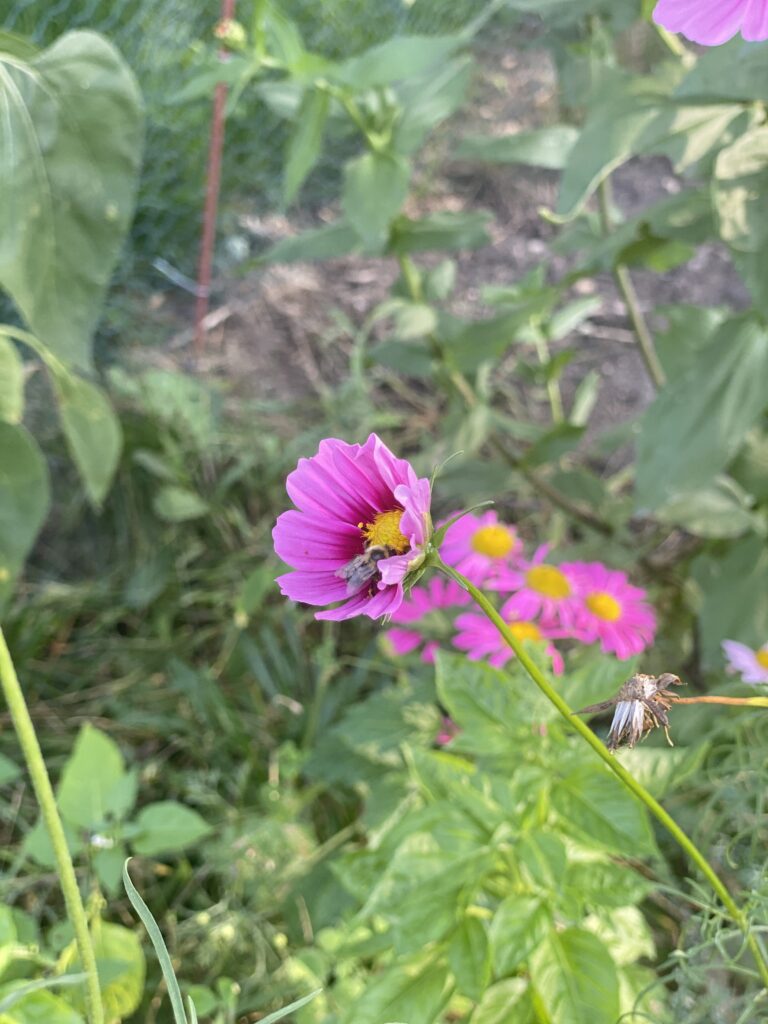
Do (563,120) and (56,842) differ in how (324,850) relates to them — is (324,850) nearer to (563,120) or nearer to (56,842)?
(56,842)

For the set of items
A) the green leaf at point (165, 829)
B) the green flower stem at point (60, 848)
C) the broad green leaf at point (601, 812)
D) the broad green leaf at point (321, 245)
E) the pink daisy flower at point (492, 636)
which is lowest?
the green leaf at point (165, 829)

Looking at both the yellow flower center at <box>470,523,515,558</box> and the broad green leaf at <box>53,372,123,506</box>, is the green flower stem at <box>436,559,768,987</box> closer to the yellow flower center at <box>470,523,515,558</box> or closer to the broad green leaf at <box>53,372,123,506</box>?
the yellow flower center at <box>470,523,515,558</box>

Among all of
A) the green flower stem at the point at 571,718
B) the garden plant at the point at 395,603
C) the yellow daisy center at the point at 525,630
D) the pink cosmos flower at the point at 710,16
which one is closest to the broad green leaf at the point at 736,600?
the garden plant at the point at 395,603

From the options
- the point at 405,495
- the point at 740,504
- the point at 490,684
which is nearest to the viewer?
the point at 405,495

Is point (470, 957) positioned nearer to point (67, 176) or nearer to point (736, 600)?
point (736, 600)

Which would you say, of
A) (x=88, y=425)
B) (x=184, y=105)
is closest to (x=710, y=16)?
(x=88, y=425)

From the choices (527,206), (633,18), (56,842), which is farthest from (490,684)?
(527,206)

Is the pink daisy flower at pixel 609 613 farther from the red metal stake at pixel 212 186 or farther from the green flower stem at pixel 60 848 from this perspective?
the red metal stake at pixel 212 186
